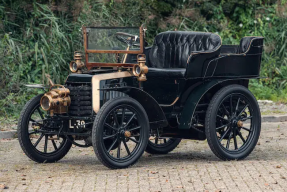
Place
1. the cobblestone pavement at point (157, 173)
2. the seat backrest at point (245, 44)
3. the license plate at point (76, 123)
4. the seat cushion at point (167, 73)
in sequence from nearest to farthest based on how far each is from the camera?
1. the cobblestone pavement at point (157, 173)
2. the license plate at point (76, 123)
3. the seat cushion at point (167, 73)
4. the seat backrest at point (245, 44)

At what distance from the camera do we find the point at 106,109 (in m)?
6.56

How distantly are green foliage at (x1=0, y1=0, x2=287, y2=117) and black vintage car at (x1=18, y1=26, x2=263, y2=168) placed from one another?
3.57m

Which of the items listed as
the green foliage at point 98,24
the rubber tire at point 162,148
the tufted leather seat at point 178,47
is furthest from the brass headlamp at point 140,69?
the green foliage at point 98,24

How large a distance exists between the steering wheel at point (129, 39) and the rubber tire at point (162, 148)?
1383 millimetres

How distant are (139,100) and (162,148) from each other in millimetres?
1258

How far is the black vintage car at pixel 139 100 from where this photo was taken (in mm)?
6871

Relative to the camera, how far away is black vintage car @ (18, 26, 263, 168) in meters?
6.87

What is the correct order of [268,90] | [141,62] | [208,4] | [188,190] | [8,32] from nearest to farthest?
1. [188,190]
2. [141,62]
3. [8,32]
4. [268,90]
5. [208,4]

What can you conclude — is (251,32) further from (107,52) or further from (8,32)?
(107,52)

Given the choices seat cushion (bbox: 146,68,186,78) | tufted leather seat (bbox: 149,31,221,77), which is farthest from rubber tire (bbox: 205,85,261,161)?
tufted leather seat (bbox: 149,31,221,77)

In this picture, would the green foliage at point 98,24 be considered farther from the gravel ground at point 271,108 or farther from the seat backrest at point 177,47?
the seat backrest at point 177,47

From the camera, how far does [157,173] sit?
21.8 feet

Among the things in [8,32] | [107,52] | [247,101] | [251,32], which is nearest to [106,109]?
[107,52]

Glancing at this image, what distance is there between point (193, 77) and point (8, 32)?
5.81 m
